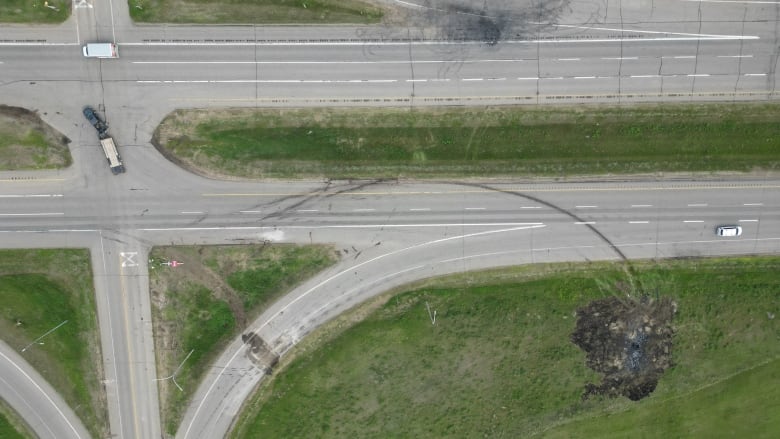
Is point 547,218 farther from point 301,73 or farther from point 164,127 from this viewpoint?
point 164,127

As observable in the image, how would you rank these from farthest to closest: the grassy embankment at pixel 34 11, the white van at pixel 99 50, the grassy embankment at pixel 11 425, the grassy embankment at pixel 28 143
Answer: the grassy embankment at pixel 11 425 → the grassy embankment at pixel 28 143 → the grassy embankment at pixel 34 11 → the white van at pixel 99 50

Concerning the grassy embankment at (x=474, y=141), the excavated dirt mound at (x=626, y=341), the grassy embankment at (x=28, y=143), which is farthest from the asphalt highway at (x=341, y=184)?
the excavated dirt mound at (x=626, y=341)

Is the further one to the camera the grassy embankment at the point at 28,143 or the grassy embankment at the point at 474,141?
the grassy embankment at the point at 474,141

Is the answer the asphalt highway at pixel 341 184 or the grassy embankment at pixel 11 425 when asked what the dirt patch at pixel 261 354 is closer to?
the asphalt highway at pixel 341 184

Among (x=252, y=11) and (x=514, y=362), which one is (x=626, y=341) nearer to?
(x=514, y=362)

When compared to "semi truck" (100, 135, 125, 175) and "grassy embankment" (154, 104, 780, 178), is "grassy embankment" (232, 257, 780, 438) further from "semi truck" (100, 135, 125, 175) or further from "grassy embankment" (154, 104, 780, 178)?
"semi truck" (100, 135, 125, 175)

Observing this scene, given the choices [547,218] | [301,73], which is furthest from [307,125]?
[547,218]

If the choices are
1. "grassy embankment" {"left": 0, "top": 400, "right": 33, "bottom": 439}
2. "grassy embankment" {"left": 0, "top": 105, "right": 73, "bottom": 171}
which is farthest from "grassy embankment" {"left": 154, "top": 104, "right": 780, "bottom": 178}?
"grassy embankment" {"left": 0, "top": 400, "right": 33, "bottom": 439}
